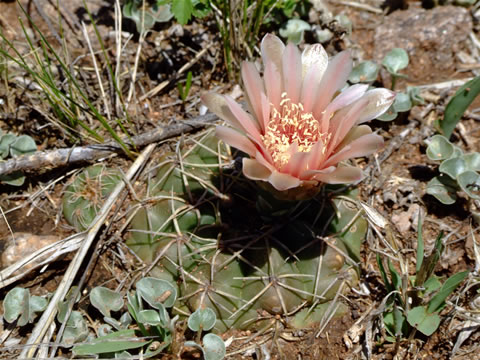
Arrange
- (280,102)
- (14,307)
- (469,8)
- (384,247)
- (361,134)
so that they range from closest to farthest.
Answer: (361,134)
(280,102)
(14,307)
(384,247)
(469,8)

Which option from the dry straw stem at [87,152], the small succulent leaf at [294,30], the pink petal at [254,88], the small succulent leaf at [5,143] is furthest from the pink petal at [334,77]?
the small succulent leaf at [5,143]

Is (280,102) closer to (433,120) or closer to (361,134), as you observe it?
(361,134)

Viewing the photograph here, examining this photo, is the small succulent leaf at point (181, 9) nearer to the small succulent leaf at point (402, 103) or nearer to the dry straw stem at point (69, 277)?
the dry straw stem at point (69, 277)

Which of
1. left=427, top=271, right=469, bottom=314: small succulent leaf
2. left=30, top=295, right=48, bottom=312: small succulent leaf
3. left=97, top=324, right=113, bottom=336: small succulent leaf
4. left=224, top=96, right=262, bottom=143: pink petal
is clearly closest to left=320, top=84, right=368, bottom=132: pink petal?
left=224, top=96, right=262, bottom=143: pink petal

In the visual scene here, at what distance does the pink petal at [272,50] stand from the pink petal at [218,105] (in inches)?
8.1

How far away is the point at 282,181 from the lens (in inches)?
65.4

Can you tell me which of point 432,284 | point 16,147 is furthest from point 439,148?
point 16,147

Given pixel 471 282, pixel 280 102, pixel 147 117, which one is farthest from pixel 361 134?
pixel 147 117

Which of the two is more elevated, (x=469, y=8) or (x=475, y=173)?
(x=469, y=8)

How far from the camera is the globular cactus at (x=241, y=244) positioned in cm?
205

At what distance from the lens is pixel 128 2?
9.53 feet

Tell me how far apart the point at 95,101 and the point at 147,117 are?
0.27 meters

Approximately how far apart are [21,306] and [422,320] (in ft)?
5.02

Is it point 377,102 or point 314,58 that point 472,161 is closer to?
point 377,102
